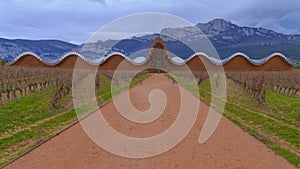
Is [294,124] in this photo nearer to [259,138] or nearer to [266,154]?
[259,138]

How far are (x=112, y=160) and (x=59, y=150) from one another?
4.84 feet

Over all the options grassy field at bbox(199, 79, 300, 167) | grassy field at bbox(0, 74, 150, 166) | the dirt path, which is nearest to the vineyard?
grassy field at bbox(199, 79, 300, 167)

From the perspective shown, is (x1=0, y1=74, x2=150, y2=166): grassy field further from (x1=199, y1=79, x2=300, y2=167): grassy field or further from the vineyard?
the vineyard

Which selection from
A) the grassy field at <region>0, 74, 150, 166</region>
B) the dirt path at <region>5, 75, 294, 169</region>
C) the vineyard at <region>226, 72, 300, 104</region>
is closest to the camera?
the dirt path at <region>5, 75, 294, 169</region>

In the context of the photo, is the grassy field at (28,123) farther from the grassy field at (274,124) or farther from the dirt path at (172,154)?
the grassy field at (274,124)

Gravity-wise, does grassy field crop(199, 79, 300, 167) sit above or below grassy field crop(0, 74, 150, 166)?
above

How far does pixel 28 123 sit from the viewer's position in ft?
32.4

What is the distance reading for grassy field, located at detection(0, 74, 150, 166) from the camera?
7.44 m

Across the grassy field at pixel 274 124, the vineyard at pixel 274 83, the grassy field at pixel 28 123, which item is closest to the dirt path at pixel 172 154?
the grassy field at pixel 274 124

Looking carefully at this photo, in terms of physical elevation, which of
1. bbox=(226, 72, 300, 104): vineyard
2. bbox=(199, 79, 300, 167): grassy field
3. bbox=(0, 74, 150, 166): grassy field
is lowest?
bbox=(0, 74, 150, 166): grassy field

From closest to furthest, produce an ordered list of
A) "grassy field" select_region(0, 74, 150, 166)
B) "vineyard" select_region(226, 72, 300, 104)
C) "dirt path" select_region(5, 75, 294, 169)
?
"dirt path" select_region(5, 75, 294, 169)
"grassy field" select_region(0, 74, 150, 166)
"vineyard" select_region(226, 72, 300, 104)

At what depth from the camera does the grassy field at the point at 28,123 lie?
744 cm

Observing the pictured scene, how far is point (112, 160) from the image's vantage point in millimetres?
6223

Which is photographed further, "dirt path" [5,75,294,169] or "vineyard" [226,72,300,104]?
"vineyard" [226,72,300,104]
